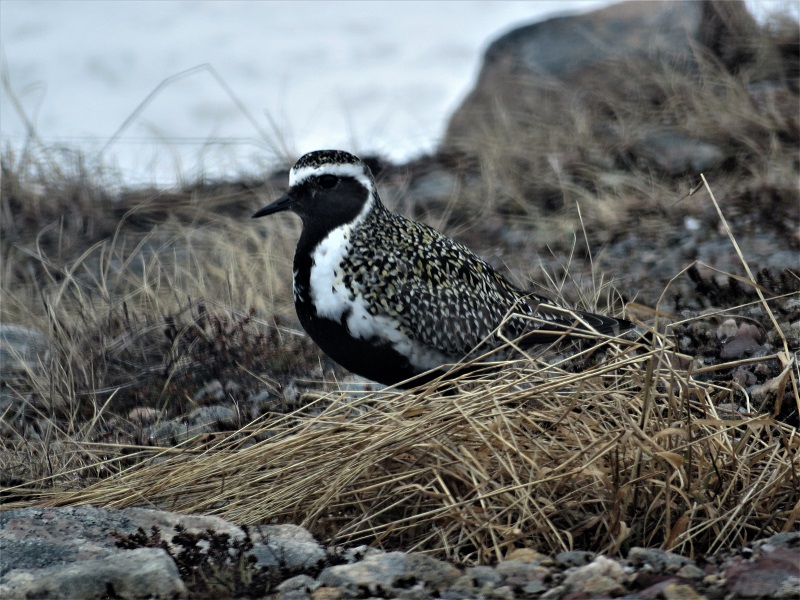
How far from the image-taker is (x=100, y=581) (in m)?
2.43

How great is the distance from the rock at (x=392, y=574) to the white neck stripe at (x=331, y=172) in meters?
2.09

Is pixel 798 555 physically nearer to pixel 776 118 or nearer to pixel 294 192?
pixel 294 192

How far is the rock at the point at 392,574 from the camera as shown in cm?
242

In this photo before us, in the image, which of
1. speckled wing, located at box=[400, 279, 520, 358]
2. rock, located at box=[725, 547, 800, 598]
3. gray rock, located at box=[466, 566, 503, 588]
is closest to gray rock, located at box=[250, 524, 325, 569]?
gray rock, located at box=[466, 566, 503, 588]

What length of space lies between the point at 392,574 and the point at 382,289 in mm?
1659

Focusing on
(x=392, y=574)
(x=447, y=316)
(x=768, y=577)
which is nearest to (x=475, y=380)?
(x=392, y=574)

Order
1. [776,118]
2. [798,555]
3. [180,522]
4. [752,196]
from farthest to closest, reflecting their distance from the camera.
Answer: [776,118]
[752,196]
[180,522]
[798,555]

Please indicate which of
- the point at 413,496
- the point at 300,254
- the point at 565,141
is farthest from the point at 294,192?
the point at 565,141

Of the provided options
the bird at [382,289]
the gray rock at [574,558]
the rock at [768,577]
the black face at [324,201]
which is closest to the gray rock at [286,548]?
the gray rock at [574,558]

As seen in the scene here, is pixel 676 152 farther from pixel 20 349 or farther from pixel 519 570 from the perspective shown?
pixel 519 570

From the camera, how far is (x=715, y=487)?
116 inches

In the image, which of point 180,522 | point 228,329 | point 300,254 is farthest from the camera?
point 228,329

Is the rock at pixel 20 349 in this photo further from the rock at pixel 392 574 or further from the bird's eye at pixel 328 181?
the rock at pixel 392 574

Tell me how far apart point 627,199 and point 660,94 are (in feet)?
7.15
